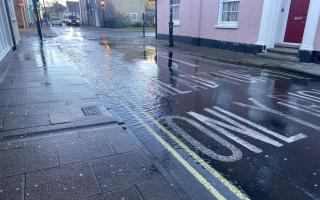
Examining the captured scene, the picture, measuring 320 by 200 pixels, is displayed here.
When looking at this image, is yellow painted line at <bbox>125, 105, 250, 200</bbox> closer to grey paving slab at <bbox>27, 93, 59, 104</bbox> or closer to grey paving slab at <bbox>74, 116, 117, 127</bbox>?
grey paving slab at <bbox>74, 116, 117, 127</bbox>

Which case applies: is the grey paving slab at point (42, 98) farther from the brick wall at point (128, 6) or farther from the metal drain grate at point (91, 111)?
the brick wall at point (128, 6)

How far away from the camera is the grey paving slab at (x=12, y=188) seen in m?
2.85

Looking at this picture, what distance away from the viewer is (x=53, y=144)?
4047 millimetres

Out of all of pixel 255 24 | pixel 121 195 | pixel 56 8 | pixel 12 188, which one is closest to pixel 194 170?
pixel 121 195

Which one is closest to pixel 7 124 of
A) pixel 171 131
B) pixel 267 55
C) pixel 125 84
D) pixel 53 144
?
pixel 53 144

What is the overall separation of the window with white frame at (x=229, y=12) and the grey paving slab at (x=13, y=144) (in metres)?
13.6

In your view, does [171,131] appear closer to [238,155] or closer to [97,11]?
[238,155]

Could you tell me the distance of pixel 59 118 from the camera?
199 inches

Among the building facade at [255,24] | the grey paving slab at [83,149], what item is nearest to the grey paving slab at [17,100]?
the grey paving slab at [83,149]

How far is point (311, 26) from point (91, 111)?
1014 cm

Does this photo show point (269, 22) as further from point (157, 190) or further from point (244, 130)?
point (157, 190)

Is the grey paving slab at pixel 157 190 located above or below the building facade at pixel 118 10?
below

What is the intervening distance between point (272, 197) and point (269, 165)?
75 cm

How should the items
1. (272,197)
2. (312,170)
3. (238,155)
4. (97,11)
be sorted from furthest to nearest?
(97,11) → (238,155) → (312,170) → (272,197)
